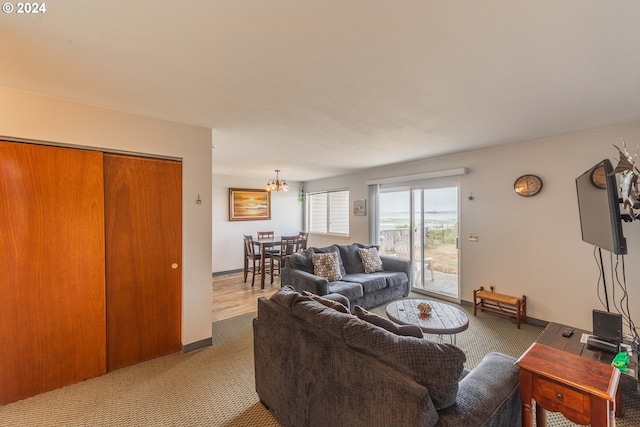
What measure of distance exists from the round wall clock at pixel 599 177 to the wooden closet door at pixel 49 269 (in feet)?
12.8

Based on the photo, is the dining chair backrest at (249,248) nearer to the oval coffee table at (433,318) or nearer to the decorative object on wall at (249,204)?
the decorative object on wall at (249,204)

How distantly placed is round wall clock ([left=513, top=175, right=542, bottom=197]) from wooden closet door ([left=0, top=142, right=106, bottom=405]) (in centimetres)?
472

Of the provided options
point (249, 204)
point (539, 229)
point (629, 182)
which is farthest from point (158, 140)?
point (539, 229)

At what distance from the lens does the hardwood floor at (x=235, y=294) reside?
12.7ft

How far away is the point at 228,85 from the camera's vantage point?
1.93 m

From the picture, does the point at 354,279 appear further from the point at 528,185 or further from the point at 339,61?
the point at 339,61

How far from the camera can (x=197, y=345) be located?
9.29 ft

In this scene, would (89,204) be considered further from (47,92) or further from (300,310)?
(300,310)

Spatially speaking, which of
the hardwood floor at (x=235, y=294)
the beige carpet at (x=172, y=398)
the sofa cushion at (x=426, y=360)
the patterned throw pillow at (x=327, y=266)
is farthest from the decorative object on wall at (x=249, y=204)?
the sofa cushion at (x=426, y=360)

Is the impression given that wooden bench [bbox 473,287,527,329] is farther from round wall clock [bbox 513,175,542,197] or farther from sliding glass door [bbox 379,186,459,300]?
round wall clock [bbox 513,175,542,197]

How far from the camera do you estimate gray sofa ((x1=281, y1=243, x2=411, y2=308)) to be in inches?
140

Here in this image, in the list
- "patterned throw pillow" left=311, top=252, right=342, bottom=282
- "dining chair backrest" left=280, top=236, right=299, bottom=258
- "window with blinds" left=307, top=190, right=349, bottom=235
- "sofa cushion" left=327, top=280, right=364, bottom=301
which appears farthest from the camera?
"window with blinds" left=307, top=190, right=349, bottom=235

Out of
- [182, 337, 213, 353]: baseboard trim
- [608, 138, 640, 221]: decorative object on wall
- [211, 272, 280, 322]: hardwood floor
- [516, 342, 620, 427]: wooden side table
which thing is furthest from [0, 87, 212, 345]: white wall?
[608, 138, 640, 221]: decorative object on wall

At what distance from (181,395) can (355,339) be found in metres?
1.74
